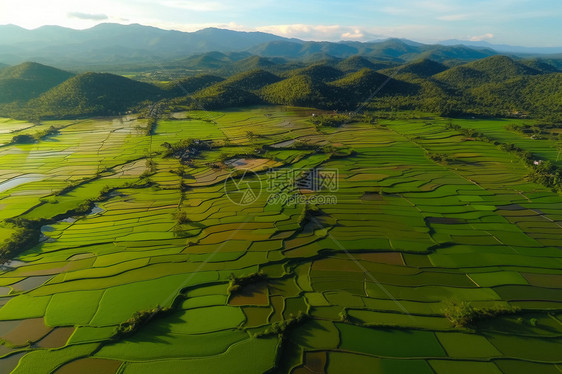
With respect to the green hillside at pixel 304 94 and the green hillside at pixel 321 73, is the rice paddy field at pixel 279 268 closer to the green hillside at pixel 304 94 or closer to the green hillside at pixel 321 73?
the green hillside at pixel 304 94

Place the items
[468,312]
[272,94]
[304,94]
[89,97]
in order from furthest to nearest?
1. [272,94]
2. [304,94]
3. [89,97]
4. [468,312]

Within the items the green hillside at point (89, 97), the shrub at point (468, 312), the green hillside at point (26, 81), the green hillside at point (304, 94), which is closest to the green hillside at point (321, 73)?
the green hillside at point (304, 94)

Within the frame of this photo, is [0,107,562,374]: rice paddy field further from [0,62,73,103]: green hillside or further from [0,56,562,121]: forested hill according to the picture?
[0,62,73,103]: green hillside

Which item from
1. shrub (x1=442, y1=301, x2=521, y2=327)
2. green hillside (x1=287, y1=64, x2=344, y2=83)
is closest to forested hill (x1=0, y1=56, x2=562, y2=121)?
green hillside (x1=287, y1=64, x2=344, y2=83)

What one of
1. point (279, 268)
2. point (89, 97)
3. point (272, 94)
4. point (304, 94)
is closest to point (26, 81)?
point (89, 97)

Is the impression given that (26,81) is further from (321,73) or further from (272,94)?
(321,73)

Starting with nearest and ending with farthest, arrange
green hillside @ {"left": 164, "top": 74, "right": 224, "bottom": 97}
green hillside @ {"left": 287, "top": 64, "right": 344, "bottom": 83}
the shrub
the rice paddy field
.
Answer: the rice paddy field → the shrub → green hillside @ {"left": 164, "top": 74, "right": 224, "bottom": 97} → green hillside @ {"left": 287, "top": 64, "right": 344, "bottom": 83}

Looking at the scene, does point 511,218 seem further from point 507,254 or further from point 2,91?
point 2,91

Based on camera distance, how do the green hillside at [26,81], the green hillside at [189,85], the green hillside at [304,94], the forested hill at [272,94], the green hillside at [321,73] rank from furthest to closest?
the green hillside at [321,73]
the green hillside at [189,85]
the green hillside at [304,94]
the green hillside at [26,81]
the forested hill at [272,94]
